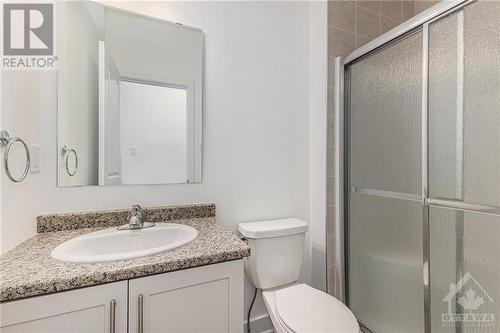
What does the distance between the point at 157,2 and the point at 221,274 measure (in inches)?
55.5

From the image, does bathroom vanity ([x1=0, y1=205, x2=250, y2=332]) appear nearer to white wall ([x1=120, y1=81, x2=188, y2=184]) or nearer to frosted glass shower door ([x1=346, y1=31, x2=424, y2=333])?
white wall ([x1=120, y1=81, x2=188, y2=184])

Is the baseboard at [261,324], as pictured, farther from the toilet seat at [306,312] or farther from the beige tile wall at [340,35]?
the beige tile wall at [340,35]

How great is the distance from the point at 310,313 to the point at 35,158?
1407 millimetres

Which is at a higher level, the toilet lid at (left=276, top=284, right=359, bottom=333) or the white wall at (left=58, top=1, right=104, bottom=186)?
the white wall at (left=58, top=1, right=104, bottom=186)

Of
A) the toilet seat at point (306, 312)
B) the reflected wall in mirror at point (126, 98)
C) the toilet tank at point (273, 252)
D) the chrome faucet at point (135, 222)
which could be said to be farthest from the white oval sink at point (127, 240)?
the toilet seat at point (306, 312)

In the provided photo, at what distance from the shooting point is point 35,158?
1087 millimetres

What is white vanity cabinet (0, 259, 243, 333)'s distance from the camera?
0.68 m

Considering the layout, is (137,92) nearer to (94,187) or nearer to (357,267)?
(94,187)

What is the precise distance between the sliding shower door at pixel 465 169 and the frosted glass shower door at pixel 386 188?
0.28 feet

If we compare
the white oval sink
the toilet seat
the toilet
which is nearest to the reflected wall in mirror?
the white oval sink

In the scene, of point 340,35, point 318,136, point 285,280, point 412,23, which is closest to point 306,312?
point 285,280

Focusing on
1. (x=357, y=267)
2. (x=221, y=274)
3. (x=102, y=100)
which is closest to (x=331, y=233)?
(x=357, y=267)

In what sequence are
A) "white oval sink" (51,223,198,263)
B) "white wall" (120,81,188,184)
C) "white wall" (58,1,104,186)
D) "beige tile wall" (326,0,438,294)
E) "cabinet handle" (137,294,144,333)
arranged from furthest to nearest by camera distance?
"beige tile wall" (326,0,438,294)
"white wall" (120,81,188,184)
"white wall" (58,1,104,186)
"white oval sink" (51,223,198,263)
"cabinet handle" (137,294,144,333)

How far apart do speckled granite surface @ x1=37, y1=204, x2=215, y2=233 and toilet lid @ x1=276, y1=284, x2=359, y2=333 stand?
59 cm
